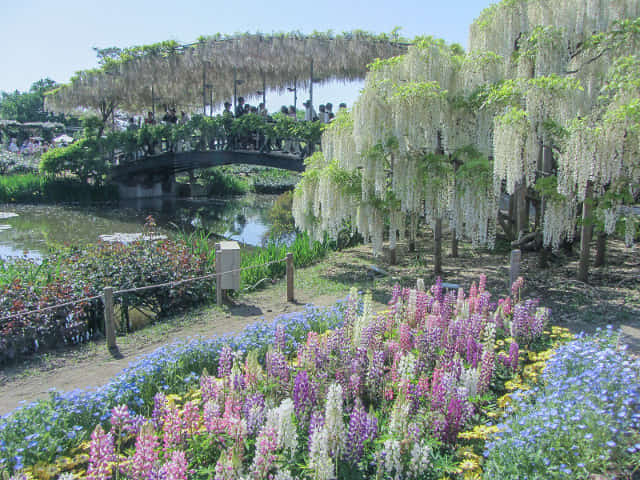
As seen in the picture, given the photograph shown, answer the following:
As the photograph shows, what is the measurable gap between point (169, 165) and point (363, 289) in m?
17.4

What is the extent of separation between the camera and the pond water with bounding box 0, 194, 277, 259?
1429 cm

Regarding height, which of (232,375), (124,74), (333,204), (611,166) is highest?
(124,74)

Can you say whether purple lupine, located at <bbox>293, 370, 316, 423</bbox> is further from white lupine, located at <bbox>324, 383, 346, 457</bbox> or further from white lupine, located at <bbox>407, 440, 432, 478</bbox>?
white lupine, located at <bbox>407, 440, 432, 478</bbox>

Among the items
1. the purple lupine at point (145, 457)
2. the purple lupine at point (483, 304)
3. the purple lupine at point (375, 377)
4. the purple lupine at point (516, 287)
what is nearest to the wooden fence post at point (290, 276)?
the purple lupine at point (483, 304)

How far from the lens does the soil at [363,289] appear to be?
16.5 feet

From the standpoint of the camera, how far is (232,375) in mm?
3473

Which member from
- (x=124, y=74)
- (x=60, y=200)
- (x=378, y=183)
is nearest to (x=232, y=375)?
(x=378, y=183)

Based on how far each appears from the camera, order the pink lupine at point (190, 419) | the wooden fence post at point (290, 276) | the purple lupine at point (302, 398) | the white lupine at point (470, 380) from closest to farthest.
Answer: the pink lupine at point (190, 419), the purple lupine at point (302, 398), the white lupine at point (470, 380), the wooden fence post at point (290, 276)

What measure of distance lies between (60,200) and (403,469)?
76.3ft

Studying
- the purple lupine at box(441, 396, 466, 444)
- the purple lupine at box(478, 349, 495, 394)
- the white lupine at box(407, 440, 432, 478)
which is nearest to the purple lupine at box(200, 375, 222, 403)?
the white lupine at box(407, 440, 432, 478)

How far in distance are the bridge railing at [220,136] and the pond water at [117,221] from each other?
2679 mm

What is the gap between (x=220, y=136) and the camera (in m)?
19.2

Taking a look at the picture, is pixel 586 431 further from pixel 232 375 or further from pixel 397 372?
pixel 232 375

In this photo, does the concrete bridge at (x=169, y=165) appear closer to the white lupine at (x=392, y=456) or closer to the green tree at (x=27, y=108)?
the white lupine at (x=392, y=456)
